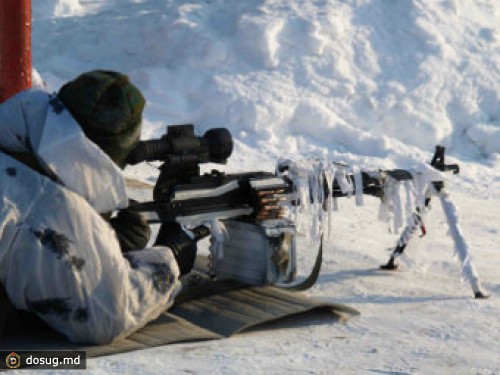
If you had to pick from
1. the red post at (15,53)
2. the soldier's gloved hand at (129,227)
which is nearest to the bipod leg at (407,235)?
the soldier's gloved hand at (129,227)

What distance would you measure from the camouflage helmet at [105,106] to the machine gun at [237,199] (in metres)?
0.42

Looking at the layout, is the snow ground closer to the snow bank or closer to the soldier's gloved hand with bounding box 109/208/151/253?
the snow bank

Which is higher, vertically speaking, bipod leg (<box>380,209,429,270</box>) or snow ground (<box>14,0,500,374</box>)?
snow ground (<box>14,0,500,374</box>)

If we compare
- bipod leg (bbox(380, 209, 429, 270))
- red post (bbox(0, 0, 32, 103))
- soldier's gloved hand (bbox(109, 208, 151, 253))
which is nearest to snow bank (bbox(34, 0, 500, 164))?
red post (bbox(0, 0, 32, 103))

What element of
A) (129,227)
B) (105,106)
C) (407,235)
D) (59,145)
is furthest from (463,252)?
(59,145)

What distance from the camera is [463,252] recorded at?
528 cm

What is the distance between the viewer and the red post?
735cm

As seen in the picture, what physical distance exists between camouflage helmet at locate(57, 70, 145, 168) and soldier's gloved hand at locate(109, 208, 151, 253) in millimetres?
411

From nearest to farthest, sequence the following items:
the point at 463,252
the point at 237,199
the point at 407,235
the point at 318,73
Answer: the point at 237,199 → the point at 463,252 → the point at 407,235 → the point at 318,73

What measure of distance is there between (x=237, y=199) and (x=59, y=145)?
124 centimetres

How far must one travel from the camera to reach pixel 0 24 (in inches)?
290

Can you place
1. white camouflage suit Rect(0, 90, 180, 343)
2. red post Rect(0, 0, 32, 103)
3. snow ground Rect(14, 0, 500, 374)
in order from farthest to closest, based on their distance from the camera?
1. snow ground Rect(14, 0, 500, 374)
2. red post Rect(0, 0, 32, 103)
3. white camouflage suit Rect(0, 90, 180, 343)

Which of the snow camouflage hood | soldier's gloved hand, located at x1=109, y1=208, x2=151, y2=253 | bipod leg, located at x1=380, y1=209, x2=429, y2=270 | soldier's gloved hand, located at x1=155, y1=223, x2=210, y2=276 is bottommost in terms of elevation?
bipod leg, located at x1=380, y1=209, x2=429, y2=270

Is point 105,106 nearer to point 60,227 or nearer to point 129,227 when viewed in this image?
point 60,227
